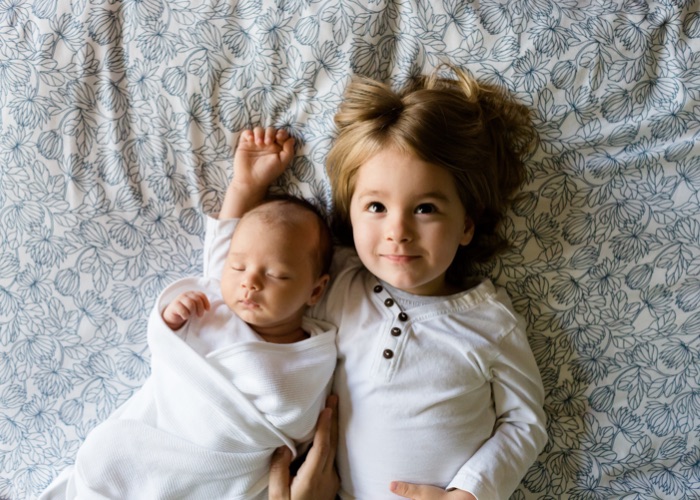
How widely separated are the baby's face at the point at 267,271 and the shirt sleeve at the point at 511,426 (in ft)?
1.36

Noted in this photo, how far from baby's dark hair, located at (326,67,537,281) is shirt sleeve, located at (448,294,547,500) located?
215 mm

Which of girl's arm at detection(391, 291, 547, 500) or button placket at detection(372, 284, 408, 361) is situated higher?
button placket at detection(372, 284, 408, 361)

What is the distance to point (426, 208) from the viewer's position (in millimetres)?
1044

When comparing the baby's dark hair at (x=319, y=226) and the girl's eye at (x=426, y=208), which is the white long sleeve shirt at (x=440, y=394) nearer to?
the baby's dark hair at (x=319, y=226)

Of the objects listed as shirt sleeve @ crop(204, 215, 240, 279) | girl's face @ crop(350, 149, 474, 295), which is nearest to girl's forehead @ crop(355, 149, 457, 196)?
girl's face @ crop(350, 149, 474, 295)

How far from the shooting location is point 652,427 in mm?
1208

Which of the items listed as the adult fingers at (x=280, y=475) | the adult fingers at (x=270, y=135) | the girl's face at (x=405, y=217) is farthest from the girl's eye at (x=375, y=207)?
the adult fingers at (x=280, y=475)

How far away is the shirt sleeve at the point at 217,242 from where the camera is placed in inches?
46.5

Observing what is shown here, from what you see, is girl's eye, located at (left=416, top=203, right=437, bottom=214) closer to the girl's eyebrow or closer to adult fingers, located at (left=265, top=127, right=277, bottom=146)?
the girl's eyebrow

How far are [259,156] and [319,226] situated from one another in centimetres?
19

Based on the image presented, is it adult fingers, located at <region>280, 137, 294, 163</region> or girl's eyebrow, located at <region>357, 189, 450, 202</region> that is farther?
adult fingers, located at <region>280, 137, 294, 163</region>

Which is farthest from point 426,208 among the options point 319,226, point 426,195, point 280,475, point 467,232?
point 280,475

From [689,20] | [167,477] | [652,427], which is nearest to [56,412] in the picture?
[167,477]

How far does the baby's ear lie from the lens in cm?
117
